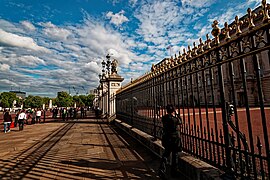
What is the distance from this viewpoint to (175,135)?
3604 millimetres

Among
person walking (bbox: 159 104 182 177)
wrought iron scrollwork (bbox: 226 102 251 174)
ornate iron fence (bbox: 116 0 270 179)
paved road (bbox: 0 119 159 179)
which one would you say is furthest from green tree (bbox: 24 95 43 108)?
wrought iron scrollwork (bbox: 226 102 251 174)

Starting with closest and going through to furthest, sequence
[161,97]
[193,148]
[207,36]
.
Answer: [207,36], [193,148], [161,97]

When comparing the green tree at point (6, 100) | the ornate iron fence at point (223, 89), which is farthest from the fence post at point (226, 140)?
the green tree at point (6, 100)

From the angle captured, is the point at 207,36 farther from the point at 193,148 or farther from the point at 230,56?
the point at 193,148

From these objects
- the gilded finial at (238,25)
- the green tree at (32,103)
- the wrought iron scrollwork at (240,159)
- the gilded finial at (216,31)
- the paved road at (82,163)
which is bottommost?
the paved road at (82,163)

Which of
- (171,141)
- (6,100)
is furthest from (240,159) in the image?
(6,100)

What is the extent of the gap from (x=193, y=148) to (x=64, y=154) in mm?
4086

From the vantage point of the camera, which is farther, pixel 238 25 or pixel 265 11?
pixel 238 25

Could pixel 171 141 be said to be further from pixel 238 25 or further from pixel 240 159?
pixel 238 25

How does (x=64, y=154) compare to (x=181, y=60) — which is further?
(x=64, y=154)

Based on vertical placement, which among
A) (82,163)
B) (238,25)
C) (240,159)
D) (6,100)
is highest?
(6,100)

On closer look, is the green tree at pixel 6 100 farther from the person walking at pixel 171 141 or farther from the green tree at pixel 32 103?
the person walking at pixel 171 141

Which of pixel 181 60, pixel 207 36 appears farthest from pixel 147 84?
pixel 207 36

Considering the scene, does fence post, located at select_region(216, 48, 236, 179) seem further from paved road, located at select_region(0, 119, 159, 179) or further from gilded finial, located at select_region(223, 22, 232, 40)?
paved road, located at select_region(0, 119, 159, 179)
